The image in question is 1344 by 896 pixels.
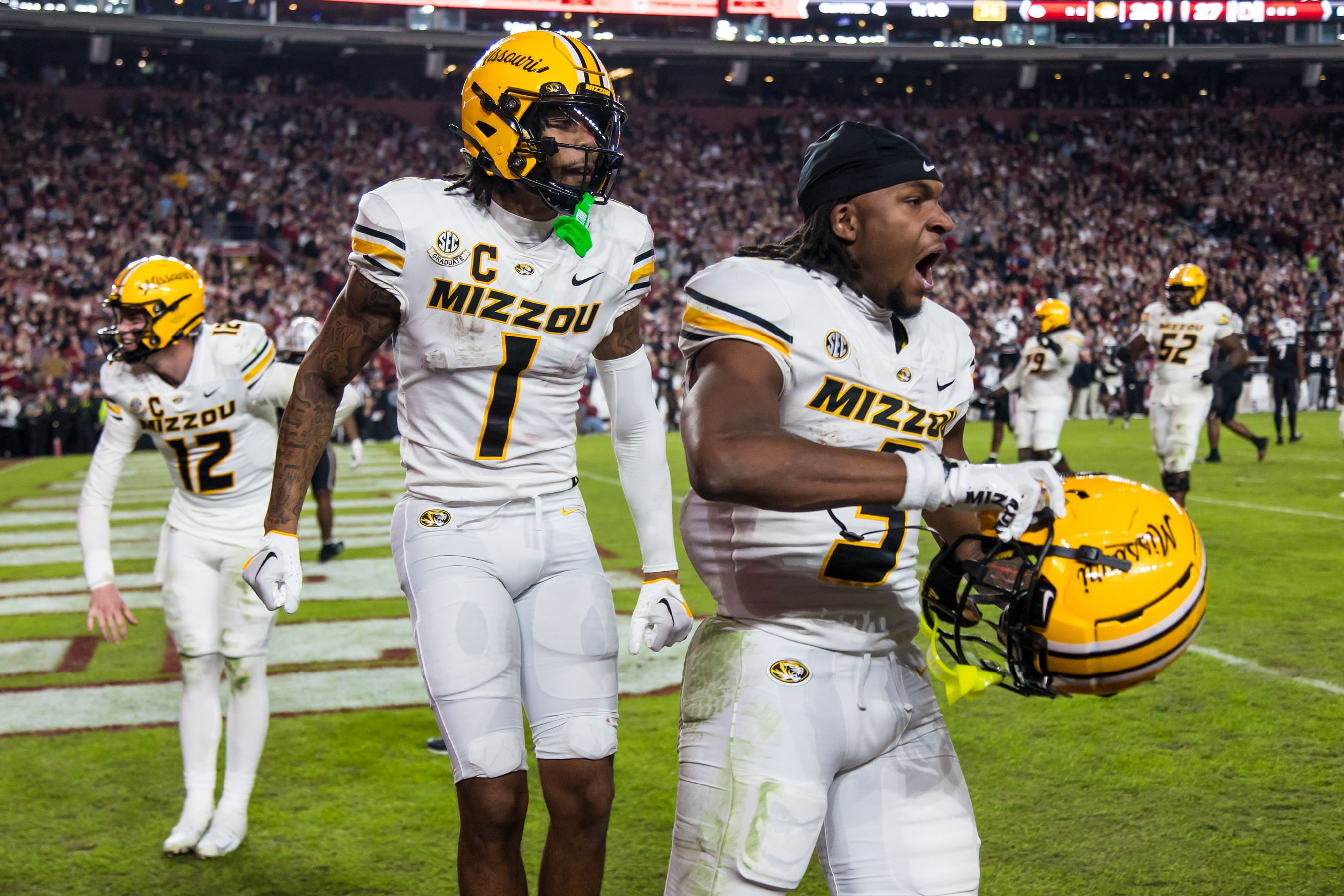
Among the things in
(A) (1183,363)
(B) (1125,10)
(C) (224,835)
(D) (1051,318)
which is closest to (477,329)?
(C) (224,835)

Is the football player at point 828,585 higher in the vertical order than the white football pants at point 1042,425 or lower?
higher

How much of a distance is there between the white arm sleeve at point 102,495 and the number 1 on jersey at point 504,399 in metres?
1.78

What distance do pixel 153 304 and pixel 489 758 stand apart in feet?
7.57

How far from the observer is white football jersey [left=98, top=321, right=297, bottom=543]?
4.19 m

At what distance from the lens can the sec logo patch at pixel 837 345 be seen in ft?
7.56

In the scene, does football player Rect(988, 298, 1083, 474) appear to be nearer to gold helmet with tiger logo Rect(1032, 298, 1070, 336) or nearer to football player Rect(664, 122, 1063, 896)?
gold helmet with tiger logo Rect(1032, 298, 1070, 336)

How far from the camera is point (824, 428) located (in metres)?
2.33

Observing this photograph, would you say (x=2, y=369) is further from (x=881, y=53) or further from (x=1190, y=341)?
(x=881, y=53)

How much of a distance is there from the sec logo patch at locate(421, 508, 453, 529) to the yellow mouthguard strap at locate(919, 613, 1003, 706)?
111 cm

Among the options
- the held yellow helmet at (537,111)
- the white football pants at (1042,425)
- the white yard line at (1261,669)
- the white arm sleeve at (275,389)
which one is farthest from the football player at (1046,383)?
the held yellow helmet at (537,111)

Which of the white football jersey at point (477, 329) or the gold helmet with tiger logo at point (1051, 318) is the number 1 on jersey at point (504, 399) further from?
the gold helmet with tiger logo at point (1051, 318)

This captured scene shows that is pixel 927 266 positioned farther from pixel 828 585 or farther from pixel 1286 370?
pixel 1286 370

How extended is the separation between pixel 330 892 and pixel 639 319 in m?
1.96

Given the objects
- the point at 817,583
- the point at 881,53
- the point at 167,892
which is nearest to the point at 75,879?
the point at 167,892
